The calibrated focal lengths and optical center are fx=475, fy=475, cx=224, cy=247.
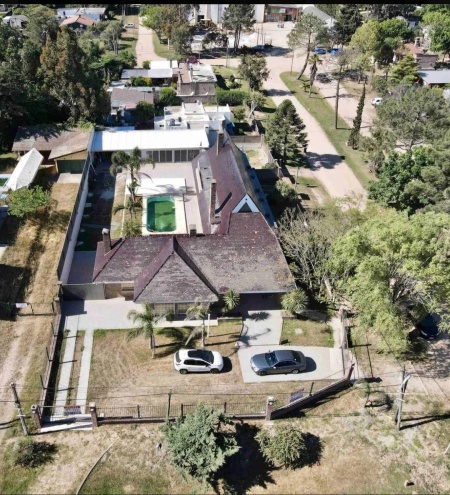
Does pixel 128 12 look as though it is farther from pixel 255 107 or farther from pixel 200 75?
pixel 255 107

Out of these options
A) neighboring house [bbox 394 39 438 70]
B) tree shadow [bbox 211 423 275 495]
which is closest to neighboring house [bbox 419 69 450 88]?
neighboring house [bbox 394 39 438 70]

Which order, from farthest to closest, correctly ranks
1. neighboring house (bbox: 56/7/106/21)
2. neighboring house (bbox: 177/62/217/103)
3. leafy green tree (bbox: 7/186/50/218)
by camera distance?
1. neighboring house (bbox: 56/7/106/21)
2. neighboring house (bbox: 177/62/217/103)
3. leafy green tree (bbox: 7/186/50/218)

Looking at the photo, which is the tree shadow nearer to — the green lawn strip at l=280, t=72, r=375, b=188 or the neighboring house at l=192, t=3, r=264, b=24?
the green lawn strip at l=280, t=72, r=375, b=188

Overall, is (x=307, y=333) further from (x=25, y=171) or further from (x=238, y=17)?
(x=238, y=17)

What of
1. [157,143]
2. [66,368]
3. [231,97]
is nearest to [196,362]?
[66,368]

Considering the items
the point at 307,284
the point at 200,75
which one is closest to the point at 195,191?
the point at 307,284

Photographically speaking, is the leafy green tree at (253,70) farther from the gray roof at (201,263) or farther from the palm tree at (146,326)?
the palm tree at (146,326)

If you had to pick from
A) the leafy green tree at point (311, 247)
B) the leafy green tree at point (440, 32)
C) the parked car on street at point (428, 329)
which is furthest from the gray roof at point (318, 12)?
the parked car on street at point (428, 329)
